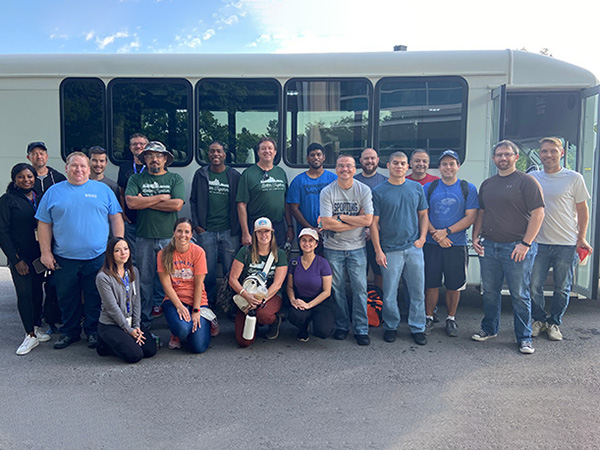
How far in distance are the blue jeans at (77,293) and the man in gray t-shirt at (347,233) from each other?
2363mm

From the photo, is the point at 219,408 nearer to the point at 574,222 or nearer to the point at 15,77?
the point at 574,222

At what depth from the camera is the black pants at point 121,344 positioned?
4242 millimetres

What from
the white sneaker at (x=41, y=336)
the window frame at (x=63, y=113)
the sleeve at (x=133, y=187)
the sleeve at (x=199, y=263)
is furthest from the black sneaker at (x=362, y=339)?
the window frame at (x=63, y=113)

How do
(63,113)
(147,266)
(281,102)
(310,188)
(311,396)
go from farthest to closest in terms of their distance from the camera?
1. (63,113)
2. (281,102)
3. (310,188)
4. (147,266)
5. (311,396)

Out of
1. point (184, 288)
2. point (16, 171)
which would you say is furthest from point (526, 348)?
point (16, 171)

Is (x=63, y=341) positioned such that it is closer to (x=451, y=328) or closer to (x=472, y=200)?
(x=451, y=328)

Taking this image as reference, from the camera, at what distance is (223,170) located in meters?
5.41

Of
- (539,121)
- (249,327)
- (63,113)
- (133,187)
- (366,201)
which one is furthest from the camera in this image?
(539,121)

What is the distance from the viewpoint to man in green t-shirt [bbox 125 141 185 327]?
4957 millimetres

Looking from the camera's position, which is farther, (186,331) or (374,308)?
(374,308)

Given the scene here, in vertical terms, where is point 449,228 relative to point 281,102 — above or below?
→ below

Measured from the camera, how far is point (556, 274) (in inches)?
190

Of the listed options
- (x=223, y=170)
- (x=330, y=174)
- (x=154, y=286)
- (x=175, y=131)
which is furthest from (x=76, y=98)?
(x=330, y=174)

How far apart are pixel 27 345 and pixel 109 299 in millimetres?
1117
